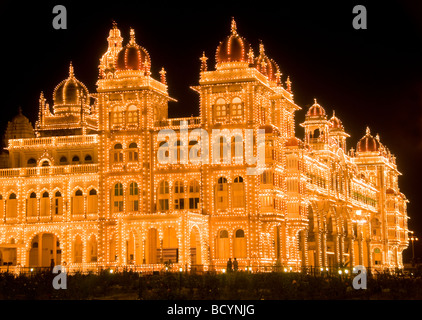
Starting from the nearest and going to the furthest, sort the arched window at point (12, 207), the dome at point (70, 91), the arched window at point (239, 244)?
1. the arched window at point (239, 244)
2. the arched window at point (12, 207)
3. the dome at point (70, 91)

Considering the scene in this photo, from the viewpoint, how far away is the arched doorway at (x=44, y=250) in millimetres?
83062

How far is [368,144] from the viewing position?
111000mm

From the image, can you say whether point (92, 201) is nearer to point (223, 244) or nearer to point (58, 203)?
point (58, 203)

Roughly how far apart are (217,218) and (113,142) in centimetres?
1081

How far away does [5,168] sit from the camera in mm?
86375

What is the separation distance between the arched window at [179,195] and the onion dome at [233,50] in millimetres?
10226

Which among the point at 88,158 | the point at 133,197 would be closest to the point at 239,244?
the point at 133,197

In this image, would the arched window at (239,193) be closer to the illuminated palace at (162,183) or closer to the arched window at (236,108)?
Answer: the illuminated palace at (162,183)

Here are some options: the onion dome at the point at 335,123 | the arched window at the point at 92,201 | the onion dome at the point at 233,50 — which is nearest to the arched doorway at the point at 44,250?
the arched window at the point at 92,201

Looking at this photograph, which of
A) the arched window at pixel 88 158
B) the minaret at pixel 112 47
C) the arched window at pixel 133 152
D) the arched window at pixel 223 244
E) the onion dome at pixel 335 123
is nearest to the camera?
the arched window at pixel 223 244

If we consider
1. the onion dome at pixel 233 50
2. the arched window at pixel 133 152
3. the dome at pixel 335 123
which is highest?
the onion dome at pixel 233 50

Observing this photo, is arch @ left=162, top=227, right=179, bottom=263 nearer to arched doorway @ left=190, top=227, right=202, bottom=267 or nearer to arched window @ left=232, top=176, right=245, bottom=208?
arched doorway @ left=190, top=227, right=202, bottom=267

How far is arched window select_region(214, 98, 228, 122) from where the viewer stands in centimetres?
7356
